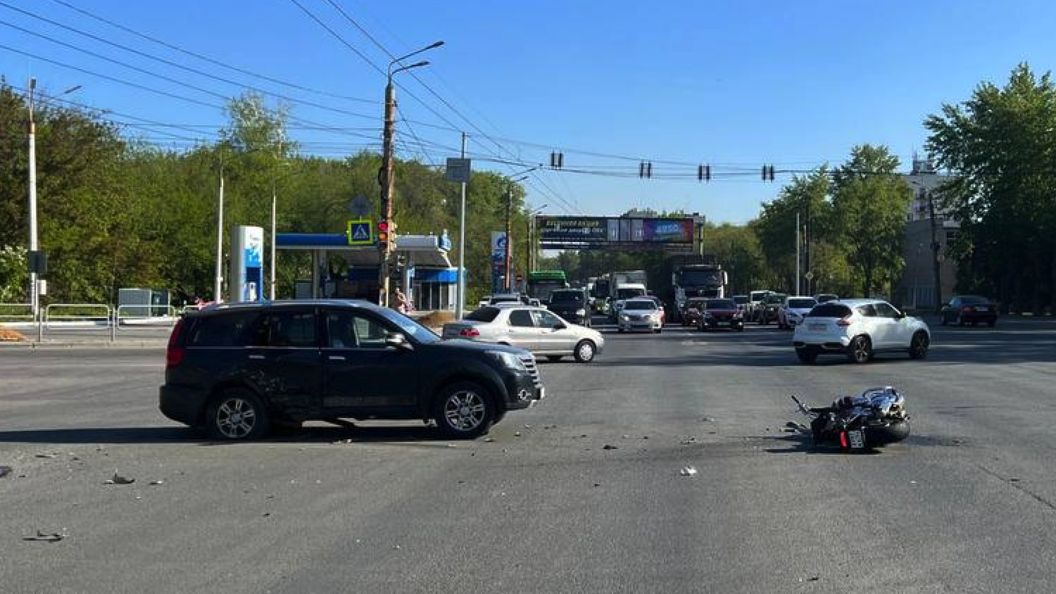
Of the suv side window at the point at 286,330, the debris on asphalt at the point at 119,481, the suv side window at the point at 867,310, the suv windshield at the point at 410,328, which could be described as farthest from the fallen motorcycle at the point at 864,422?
the suv side window at the point at 867,310

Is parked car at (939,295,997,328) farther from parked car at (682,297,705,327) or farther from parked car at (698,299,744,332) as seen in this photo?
parked car at (698,299,744,332)

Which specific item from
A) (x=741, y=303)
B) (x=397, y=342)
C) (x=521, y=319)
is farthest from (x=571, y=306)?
(x=397, y=342)

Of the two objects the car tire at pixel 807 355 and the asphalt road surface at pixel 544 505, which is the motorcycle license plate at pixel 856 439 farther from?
the car tire at pixel 807 355

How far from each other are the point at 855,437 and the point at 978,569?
4.68 m

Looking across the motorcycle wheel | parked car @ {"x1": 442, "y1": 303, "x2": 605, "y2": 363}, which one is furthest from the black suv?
parked car @ {"x1": 442, "y1": 303, "x2": 605, "y2": 363}

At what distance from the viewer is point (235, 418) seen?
12430 mm

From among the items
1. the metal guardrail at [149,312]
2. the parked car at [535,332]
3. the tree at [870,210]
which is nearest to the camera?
the parked car at [535,332]

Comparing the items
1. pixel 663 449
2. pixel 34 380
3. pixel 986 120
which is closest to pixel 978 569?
pixel 663 449

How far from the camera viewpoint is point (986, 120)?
6856 cm

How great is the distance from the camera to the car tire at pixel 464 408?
40.4 ft

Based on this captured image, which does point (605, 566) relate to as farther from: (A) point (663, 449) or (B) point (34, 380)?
(B) point (34, 380)

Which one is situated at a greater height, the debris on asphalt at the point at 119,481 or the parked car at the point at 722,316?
the parked car at the point at 722,316

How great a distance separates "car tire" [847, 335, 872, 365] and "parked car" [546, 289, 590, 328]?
21042 mm

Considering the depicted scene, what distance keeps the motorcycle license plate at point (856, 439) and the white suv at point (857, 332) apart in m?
14.7
